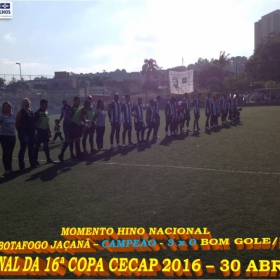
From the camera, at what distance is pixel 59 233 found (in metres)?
4.87

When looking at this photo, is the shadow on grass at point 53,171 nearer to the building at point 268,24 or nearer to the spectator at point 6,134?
the spectator at point 6,134

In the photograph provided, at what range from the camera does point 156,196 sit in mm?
6441

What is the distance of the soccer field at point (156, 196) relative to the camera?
192 inches

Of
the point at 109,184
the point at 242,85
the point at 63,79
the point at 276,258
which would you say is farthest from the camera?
the point at 242,85

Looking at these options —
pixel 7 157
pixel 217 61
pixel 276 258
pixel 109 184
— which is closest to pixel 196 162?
pixel 109 184

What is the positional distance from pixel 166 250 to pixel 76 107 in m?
7.15

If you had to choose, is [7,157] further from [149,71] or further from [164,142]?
[149,71]

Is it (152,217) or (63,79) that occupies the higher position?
(63,79)

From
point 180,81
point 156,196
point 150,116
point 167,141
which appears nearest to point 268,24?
point 180,81

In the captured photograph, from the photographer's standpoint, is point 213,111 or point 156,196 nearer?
point 156,196

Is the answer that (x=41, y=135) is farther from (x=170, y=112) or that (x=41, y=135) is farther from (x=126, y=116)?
(x=170, y=112)

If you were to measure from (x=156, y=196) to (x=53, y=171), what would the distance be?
3594 millimetres

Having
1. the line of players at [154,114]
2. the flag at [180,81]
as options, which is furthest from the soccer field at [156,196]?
the flag at [180,81]

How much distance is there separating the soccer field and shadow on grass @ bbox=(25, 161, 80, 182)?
0.08 ft
